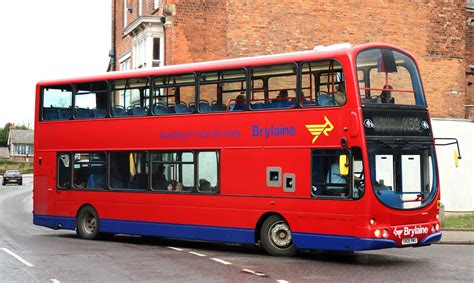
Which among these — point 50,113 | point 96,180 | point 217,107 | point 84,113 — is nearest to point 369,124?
point 217,107

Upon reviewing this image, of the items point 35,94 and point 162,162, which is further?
point 35,94

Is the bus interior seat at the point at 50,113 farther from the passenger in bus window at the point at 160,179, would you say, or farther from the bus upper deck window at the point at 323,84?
the bus upper deck window at the point at 323,84

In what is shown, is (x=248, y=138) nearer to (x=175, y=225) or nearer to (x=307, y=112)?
(x=307, y=112)

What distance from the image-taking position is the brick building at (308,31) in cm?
2967

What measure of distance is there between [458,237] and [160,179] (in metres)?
7.87

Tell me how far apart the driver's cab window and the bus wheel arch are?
3.45ft

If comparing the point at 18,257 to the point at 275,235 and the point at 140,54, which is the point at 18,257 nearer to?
the point at 275,235

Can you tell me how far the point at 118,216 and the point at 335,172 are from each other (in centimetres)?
635

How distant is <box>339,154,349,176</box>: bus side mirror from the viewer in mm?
14850

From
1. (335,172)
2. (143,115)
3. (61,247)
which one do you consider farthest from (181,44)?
(335,172)

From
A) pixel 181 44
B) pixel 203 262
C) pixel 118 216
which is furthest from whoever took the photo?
pixel 181 44

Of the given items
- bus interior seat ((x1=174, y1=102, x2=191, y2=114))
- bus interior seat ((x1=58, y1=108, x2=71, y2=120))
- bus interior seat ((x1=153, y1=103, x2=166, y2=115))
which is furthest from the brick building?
bus interior seat ((x1=174, y1=102, x2=191, y2=114))

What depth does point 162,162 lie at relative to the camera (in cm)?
1842

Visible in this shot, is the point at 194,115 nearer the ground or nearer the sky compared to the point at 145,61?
nearer the ground
